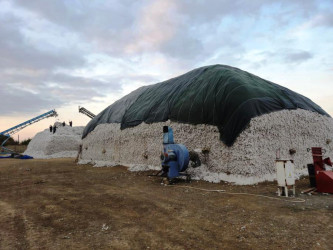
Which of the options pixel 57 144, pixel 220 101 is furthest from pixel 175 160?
pixel 57 144

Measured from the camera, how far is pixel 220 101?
1134 cm

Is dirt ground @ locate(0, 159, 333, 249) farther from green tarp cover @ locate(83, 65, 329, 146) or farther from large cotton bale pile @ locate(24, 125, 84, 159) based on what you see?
large cotton bale pile @ locate(24, 125, 84, 159)

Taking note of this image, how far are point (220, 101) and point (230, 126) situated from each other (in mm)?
1584

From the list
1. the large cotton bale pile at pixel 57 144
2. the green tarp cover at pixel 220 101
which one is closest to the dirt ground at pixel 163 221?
the green tarp cover at pixel 220 101

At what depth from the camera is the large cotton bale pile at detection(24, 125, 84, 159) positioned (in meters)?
36.5

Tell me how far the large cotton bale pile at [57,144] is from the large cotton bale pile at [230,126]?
2428cm

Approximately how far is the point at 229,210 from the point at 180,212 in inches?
53.2

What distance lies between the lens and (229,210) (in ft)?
20.5

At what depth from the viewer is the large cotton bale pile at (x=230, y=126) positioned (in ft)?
32.8

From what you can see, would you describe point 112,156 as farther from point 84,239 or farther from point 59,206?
point 84,239

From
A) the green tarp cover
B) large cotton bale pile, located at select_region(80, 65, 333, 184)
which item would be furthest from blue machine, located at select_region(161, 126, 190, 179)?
the green tarp cover

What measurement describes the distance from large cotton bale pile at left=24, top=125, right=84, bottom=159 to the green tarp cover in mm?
24497

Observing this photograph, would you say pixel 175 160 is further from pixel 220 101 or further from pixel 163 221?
pixel 163 221

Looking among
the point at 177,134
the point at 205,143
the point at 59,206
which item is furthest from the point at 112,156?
the point at 59,206
